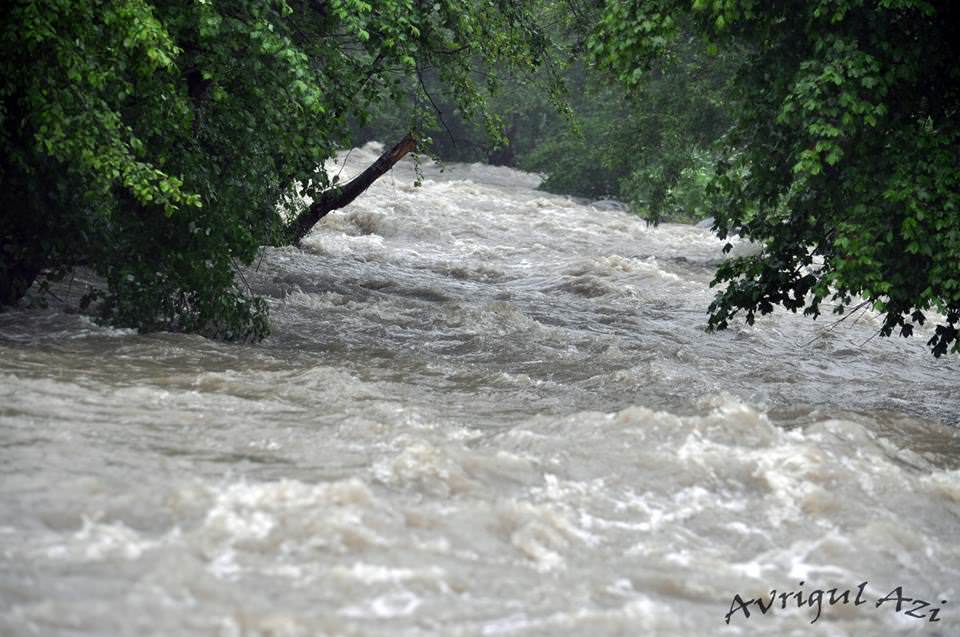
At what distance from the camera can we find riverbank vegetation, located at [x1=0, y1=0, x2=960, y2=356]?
340 inches

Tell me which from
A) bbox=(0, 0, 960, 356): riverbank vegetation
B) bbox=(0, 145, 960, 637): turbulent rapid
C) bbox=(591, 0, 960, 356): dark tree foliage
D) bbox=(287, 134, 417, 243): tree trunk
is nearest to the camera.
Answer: bbox=(0, 145, 960, 637): turbulent rapid

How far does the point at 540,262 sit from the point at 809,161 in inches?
552

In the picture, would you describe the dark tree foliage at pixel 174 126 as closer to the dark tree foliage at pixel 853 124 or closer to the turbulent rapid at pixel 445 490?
the turbulent rapid at pixel 445 490

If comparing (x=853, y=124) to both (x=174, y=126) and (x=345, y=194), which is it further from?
(x=345, y=194)

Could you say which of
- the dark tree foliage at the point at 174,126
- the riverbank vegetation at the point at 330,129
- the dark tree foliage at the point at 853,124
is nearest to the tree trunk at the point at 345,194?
the riverbank vegetation at the point at 330,129

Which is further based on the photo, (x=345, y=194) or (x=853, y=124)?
(x=345, y=194)

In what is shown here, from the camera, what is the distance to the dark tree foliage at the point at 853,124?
345 inches

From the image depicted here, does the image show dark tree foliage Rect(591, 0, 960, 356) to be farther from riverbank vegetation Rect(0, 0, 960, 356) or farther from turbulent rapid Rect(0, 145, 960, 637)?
turbulent rapid Rect(0, 145, 960, 637)

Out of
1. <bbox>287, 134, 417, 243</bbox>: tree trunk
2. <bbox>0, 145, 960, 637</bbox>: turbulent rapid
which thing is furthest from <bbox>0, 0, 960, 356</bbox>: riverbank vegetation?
<bbox>287, 134, 417, 243</bbox>: tree trunk

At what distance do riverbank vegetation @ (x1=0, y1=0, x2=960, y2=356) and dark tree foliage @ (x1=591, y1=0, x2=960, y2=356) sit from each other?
0.06ft

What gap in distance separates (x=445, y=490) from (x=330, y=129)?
5.42 meters

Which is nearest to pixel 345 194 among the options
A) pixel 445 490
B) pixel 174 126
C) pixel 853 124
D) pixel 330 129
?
pixel 330 129

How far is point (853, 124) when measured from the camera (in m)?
8.90

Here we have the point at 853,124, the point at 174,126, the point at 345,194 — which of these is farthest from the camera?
the point at 345,194
